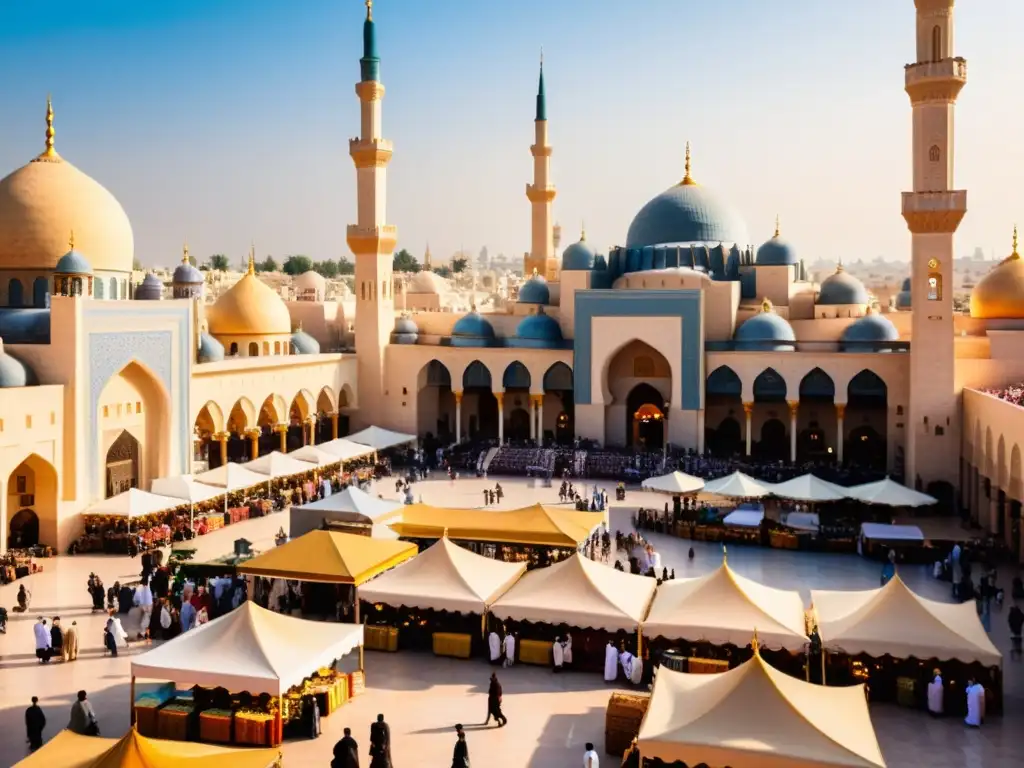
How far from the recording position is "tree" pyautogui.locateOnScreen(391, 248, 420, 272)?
381 ft

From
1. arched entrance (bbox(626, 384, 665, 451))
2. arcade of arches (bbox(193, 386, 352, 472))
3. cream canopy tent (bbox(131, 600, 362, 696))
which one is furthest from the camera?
arched entrance (bbox(626, 384, 665, 451))

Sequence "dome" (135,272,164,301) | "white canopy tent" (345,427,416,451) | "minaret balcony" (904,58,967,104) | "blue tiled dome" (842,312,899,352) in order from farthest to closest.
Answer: "blue tiled dome" (842,312,899,352) → "white canopy tent" (345,427,416,451) → "dome" (135,272,164,301) → "minaret balcony" (904,58,967,104)

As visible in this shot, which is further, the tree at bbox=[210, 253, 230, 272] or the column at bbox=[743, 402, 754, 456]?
the tree at bbox=[210, 253, 230, 272]

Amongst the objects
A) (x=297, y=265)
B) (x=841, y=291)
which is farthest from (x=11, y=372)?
(x=297, y=265)

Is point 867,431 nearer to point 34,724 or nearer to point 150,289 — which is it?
point 150,289

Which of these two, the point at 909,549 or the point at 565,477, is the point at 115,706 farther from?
the point at 565,477

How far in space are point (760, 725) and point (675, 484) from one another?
522 inches

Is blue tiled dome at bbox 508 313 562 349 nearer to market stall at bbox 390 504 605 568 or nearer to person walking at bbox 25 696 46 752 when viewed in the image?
market stall at bbox 390 504 605 568

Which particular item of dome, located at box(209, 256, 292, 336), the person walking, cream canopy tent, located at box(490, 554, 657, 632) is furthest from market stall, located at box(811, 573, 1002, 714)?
dome, located at box(209, 256, 292, 336)

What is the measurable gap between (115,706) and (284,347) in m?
21.7

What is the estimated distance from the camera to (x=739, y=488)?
21953 mm

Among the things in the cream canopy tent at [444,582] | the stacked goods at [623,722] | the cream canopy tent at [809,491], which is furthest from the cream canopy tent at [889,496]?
the stacked goods at [623,722]

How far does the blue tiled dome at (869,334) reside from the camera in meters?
29.9

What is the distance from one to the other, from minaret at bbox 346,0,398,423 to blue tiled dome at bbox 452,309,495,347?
2384 millimetres
